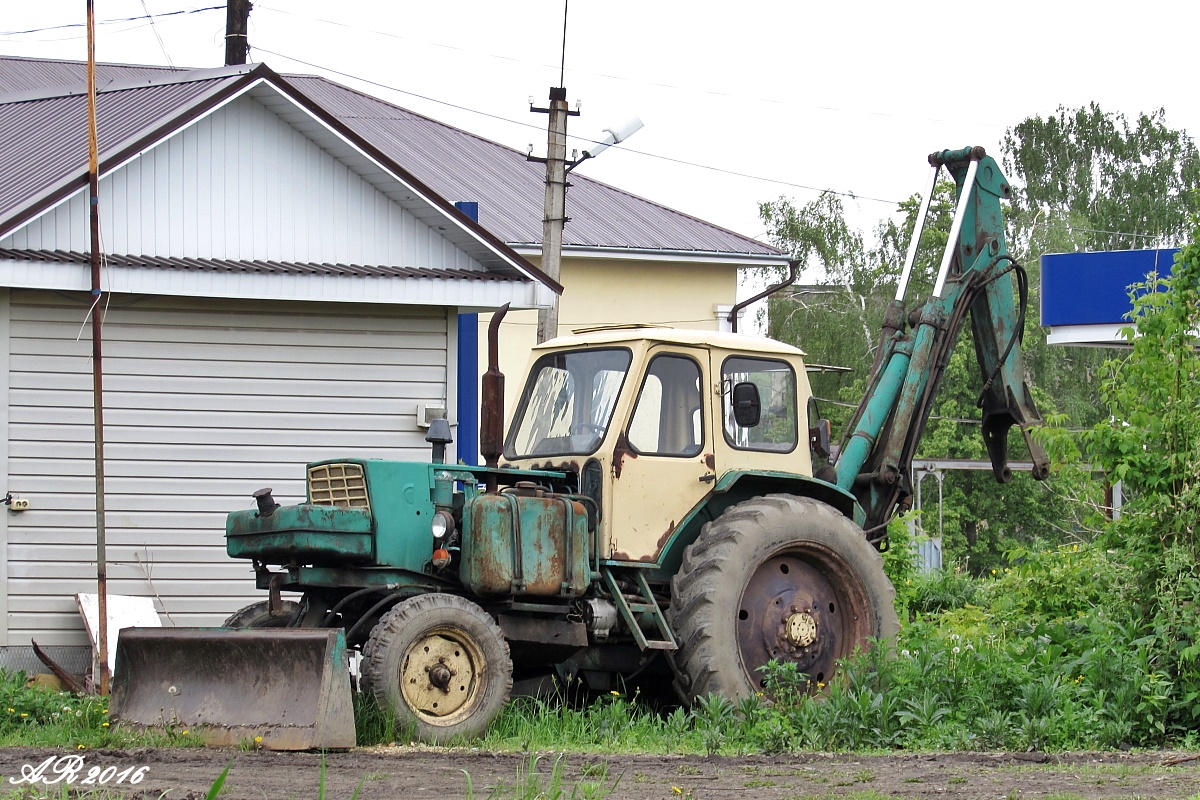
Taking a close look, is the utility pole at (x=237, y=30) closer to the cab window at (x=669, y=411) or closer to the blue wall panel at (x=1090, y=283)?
the blue wall panel at (x=1090, y=283)

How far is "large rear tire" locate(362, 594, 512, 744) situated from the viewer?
8.67m

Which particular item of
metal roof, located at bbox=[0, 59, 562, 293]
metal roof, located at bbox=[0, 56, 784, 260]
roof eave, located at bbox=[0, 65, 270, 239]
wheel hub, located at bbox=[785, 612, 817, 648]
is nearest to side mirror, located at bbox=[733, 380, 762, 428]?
wheel hub, located at bbox=[785, 612, 817, 648]

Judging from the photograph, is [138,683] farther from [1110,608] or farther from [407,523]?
[1110,608]

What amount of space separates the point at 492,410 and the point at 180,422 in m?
4.01

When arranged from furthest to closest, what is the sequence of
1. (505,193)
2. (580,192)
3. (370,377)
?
(580,192) → (505,193) → (370,377)

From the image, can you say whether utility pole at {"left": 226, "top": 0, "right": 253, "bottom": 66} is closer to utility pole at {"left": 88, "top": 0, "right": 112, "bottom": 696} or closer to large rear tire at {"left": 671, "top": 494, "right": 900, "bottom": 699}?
utility pole at {"left": 88, "top": 0, "right": 112, "bottom": 696}

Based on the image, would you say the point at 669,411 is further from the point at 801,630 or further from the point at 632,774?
the point at 632,774

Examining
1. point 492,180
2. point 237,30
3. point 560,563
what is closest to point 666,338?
point 560,563

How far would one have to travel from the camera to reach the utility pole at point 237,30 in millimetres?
23172

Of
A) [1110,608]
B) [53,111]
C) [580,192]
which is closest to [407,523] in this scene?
[1110,608]

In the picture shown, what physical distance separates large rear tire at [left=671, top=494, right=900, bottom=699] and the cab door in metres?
0.27

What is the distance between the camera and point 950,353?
12.5 meters

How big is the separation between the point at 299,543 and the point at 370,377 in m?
3.97

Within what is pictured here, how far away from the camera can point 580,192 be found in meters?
28.8
